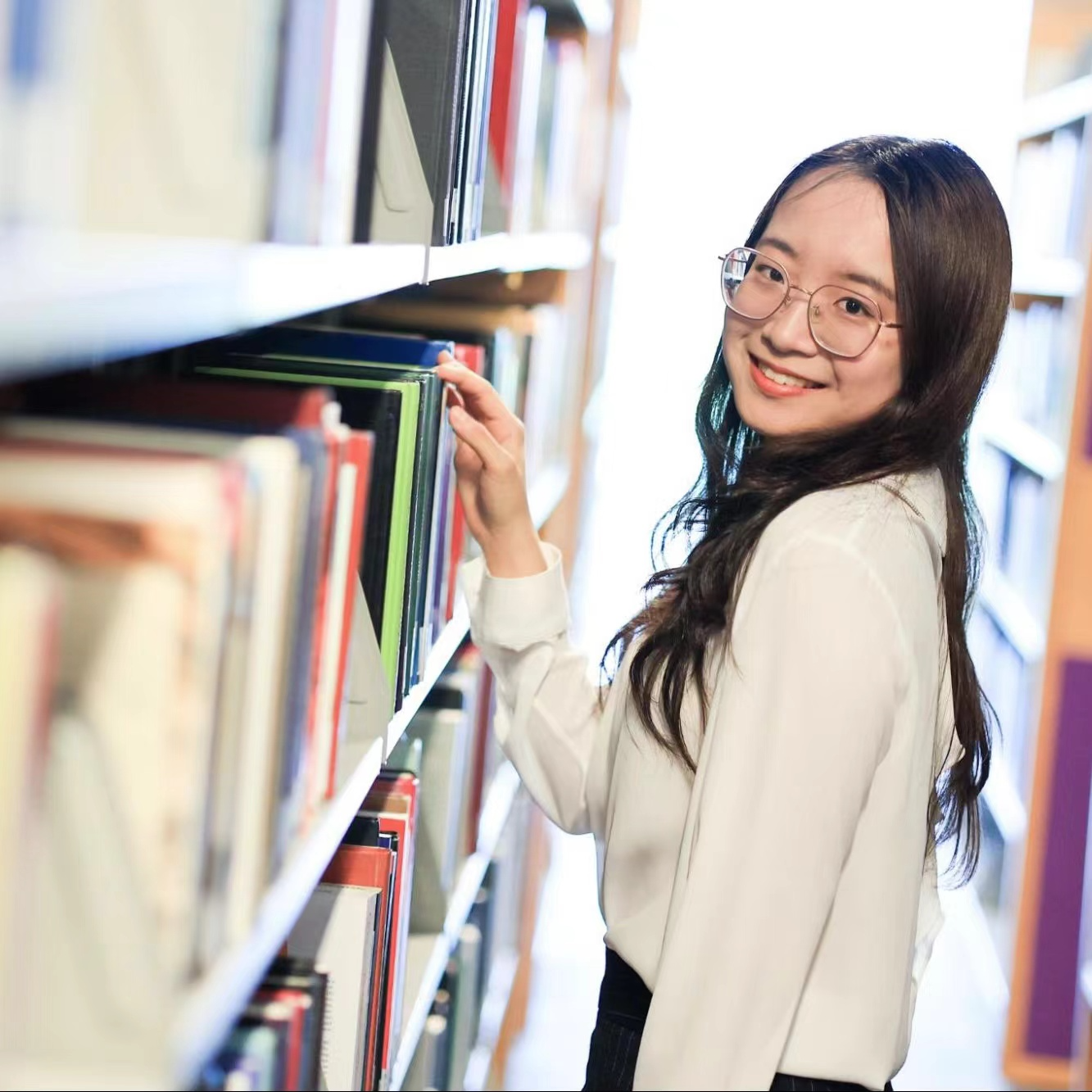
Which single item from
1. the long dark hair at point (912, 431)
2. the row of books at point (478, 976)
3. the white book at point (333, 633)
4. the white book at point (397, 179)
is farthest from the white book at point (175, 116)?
the row of books at point (478, 976)

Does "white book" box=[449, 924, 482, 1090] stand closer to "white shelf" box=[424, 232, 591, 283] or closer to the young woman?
the young woman

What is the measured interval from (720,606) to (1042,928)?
236cm

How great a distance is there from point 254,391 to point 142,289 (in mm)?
362

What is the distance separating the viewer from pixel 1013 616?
12.4 feet

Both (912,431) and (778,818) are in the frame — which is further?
(912,431)

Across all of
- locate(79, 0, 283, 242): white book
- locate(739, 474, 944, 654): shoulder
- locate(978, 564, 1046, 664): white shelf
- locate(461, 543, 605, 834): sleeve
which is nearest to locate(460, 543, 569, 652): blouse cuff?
locate(461, 543, 605, 834): sleeve

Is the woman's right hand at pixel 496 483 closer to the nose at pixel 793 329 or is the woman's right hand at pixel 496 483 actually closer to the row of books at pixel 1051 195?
the nose at pixel 793 329

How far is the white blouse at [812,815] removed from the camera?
1.11 metres

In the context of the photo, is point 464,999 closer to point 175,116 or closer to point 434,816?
point 434,816

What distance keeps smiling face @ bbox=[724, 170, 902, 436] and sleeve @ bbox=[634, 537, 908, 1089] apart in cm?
26

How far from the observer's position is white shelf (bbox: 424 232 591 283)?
124 centimetres

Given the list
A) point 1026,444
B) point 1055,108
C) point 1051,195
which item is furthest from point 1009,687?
point 1055,108

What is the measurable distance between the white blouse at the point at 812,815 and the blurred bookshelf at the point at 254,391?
0.26m

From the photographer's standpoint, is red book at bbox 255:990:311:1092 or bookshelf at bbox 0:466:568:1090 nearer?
bookshelf at bbox 0:466:568:1090
